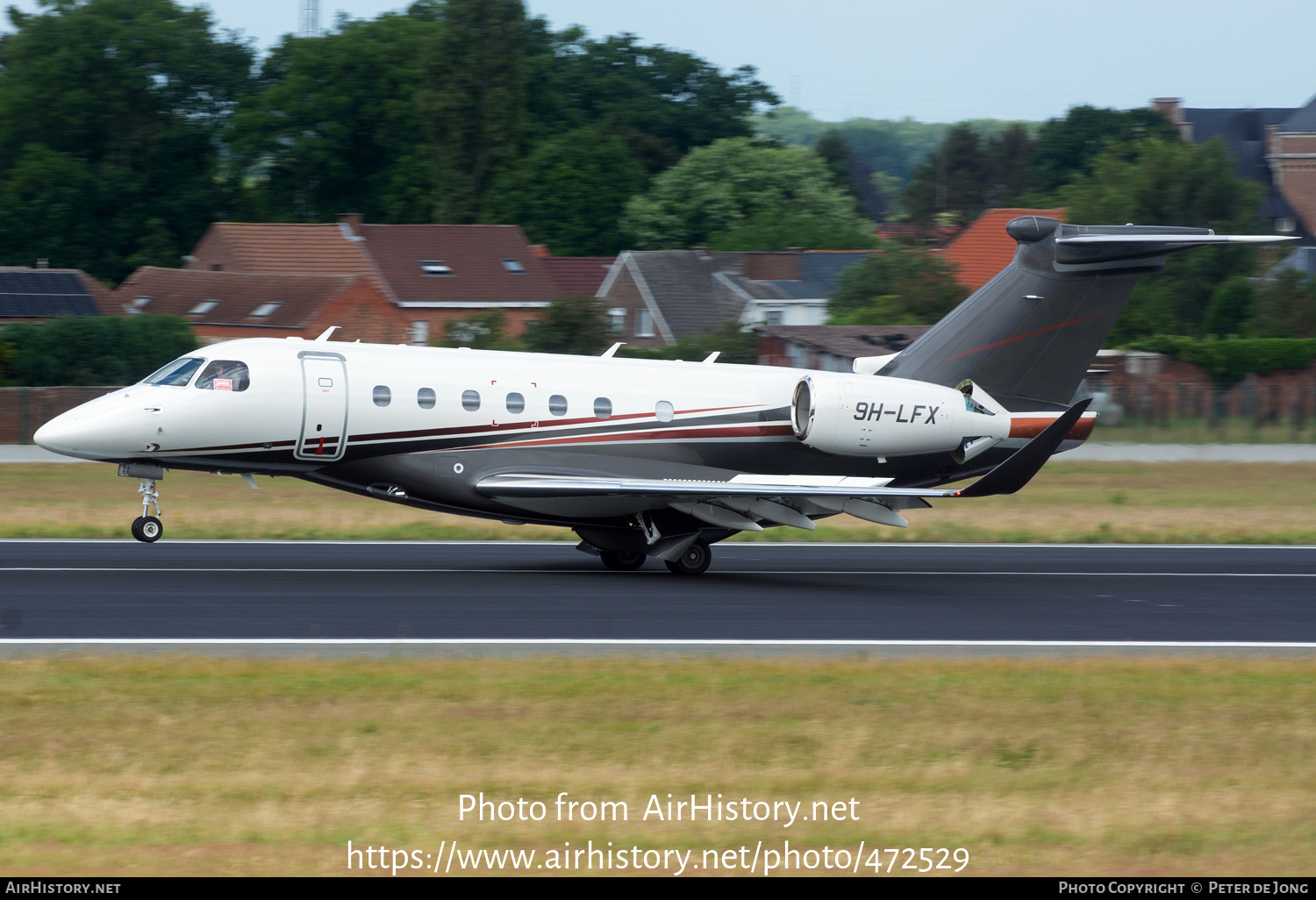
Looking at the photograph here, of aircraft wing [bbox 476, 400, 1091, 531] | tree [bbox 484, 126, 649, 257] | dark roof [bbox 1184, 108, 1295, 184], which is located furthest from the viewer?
dark roof [bbox 1184, 108, 1295, 184]

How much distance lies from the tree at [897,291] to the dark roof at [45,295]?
108 feet

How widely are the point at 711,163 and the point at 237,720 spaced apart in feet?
286

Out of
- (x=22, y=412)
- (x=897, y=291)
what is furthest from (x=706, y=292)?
(x=22, y=412)

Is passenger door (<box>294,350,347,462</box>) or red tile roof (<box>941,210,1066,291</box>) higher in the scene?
red tile roof (<box>941,210,1066,291</box>)

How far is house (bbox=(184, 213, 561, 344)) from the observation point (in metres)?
74.9

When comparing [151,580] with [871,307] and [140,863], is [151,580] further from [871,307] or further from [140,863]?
[871,307]

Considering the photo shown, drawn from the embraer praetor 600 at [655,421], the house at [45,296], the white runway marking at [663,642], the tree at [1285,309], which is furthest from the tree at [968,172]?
the white runway marking at [663,642]

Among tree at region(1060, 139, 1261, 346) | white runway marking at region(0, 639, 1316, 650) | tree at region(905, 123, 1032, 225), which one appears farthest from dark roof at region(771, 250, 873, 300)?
tree at region(905, 123, 1032, 225)

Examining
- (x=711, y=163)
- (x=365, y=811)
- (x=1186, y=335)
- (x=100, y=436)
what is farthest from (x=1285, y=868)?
(x=711, y=163)

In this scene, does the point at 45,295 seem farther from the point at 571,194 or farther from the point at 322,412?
the point at 322,412

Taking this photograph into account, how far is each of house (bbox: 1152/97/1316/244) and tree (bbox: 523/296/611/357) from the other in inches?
2447

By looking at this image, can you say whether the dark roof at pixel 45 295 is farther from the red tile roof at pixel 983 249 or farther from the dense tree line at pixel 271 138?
the red tile roof at pixel 983 249

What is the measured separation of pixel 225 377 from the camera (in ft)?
66.9

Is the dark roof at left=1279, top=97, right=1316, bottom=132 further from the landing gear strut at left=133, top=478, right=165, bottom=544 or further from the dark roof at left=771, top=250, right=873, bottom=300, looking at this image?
the landing gear strut at left=133, top=478, right=165, bottom=544
